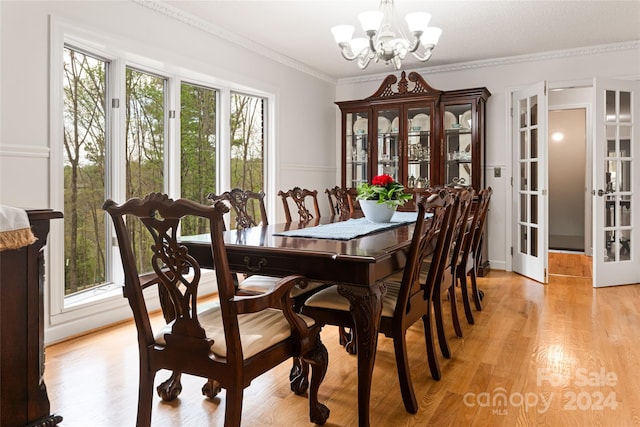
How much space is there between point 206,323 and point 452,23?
3.37 m

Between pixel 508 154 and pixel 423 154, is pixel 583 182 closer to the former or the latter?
pixel 508 154

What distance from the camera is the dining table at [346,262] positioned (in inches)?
68.5

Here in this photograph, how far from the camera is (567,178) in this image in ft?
23.0

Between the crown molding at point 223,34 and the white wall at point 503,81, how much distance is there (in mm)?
1459

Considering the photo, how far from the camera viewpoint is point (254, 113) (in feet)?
15.8

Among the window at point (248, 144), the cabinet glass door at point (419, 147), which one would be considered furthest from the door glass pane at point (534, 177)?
the window at point (248, 144)

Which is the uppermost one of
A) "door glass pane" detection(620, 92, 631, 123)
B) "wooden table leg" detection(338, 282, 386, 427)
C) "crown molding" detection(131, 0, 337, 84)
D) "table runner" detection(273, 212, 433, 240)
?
"crown molding" detection(131, 0, 337, 84)

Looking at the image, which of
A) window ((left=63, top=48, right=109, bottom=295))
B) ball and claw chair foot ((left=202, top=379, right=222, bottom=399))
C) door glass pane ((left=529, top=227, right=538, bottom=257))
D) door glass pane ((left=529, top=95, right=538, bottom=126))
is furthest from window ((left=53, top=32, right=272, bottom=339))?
door glass pane ((left=529, top=227, right=538, bottom=257))

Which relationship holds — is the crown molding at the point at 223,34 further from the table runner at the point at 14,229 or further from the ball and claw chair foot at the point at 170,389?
the ball and claw chair foot at the point at 170,389

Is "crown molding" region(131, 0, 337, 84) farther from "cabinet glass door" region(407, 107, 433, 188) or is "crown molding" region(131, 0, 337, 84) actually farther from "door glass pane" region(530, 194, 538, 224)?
"door glass pane" region(530, 194, 538, 224)

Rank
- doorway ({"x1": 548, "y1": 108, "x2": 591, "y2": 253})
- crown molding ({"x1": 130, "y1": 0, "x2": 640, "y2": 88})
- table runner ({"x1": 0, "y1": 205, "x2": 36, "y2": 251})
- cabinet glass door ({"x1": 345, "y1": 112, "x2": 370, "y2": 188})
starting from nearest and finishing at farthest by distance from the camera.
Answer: table runner ({"x1": 0, "y1": 205, "x2": 36, "y2": 251}) → crown molding ({"x1": 130, "y1": 0, "x2": 640, "y2": 88}) → cabinet glass door ({"x1": 345, "y1": 112, "x2": 370, "y2": 188}) → doorway ({"x1": 548, "y1": 108, "x2": 591, "y2": 253})

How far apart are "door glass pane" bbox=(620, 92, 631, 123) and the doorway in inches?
97.3

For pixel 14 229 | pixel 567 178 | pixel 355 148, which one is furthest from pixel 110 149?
pixel 567 178

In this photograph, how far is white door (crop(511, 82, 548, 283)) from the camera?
14.7 ft
